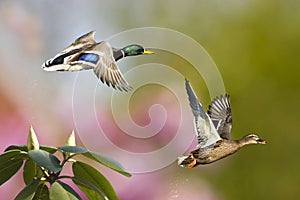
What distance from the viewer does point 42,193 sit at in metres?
0.69

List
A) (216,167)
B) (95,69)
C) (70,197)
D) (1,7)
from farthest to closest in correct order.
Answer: (1,7) < (216,167) < (95,69) < (70,197)

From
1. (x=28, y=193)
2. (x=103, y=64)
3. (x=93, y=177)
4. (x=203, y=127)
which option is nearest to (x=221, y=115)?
(x=203, y=127)

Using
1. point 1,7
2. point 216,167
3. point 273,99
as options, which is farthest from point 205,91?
point 1,7

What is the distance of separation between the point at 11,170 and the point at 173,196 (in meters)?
0.36

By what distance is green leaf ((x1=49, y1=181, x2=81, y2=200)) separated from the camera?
65cm

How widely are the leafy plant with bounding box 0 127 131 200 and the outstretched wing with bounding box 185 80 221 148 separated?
0.20 metres

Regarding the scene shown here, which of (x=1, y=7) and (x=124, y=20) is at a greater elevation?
(x=1, y=7)

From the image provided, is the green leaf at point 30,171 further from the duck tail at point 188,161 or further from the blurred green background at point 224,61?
the blurred green background at point 224,61

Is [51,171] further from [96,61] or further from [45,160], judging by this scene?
[96,61]

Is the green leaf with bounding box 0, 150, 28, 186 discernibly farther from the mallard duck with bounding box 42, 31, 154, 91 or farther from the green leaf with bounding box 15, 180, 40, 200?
the mallard duck with bounding box 42, 31, 154, 91

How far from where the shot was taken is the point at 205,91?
134 cm

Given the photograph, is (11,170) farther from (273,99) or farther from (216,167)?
(273,99)

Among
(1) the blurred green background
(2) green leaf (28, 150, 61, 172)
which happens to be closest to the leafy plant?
(2) green leaf (28, 150, 61, 172)

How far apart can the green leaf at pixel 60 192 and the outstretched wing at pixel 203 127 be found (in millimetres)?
292
